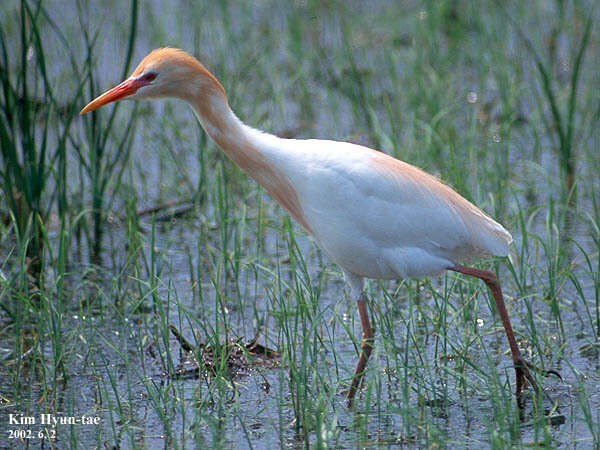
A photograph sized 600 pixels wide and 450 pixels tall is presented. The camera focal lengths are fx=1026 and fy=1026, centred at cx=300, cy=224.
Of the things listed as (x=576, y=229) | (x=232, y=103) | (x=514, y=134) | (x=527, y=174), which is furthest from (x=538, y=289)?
(x=232, y=103)

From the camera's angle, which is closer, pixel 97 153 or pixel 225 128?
pixel 225 128

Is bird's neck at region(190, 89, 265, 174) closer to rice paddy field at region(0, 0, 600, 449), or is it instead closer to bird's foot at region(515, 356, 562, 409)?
rice paddy field at region(0, 0, 600, 449)

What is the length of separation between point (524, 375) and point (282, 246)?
7.18ft

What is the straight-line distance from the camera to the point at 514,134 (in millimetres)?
7727

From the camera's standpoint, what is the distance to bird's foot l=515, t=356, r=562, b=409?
15.4 ft

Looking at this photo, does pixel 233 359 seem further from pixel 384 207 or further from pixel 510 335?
pixel 510 335

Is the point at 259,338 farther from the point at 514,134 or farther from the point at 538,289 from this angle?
the point at 514,134

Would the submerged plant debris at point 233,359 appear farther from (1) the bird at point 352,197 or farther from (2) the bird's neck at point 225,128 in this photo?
(2) the bird's neck at point 225,128

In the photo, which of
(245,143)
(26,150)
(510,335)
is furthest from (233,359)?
(26,150)

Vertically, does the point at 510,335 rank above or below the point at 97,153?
below

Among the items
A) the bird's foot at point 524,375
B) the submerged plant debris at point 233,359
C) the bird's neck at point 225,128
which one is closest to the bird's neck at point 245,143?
the bird's neck at point 225,128

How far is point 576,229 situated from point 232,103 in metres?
2.57

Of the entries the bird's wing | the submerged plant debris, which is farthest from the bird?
the submerged plant debris

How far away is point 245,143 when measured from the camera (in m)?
4.74
